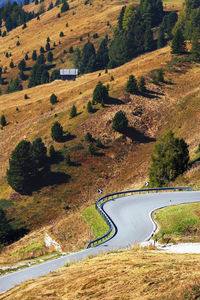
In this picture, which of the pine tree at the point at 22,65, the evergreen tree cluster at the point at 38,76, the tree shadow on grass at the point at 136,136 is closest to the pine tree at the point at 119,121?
the tree shadow on grass at the point at 136,136

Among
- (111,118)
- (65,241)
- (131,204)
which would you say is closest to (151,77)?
(111,118)

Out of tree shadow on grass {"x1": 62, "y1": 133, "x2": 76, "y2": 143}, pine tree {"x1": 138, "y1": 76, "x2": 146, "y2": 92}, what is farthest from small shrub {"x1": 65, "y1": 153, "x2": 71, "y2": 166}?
pine tree {"x1": 138, "y1": 76, "x2": 146, "y2": 92}

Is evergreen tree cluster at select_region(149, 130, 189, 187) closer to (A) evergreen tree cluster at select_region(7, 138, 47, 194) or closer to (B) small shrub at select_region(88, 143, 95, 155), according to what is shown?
(B) small shrub at select_region(88, 143, 95, 155)

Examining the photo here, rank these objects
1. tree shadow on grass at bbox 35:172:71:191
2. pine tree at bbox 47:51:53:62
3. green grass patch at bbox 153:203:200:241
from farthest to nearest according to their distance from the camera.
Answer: pine tree at bbox 47:51:53:62 < tree shadow on grass at bbox 35:172:71:191 < green grass patch at bbox 153:203:200:241

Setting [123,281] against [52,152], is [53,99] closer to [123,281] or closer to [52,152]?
[52,152]

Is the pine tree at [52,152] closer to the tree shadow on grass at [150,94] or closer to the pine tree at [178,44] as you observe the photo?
the tree shadow on grass at [150,94]
